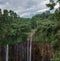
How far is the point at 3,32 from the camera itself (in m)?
19.7

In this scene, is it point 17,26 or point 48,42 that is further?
point 17,26

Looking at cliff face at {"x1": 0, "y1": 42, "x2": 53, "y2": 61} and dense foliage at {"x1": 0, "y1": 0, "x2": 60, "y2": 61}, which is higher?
dense foliage at {"x1": 0, "y1": 0, "x2": 60, "y2": 61}

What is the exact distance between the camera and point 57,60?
9336 millimetres

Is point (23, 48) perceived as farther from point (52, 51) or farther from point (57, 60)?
point (57, 60)

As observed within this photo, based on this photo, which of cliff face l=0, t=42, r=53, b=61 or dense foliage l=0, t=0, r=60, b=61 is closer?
cliff face l=0, t=42, r=53, b=61

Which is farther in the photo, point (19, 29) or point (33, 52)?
point (19, 29)

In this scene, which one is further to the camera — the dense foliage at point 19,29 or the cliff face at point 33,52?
the dense foliage at point 19,29

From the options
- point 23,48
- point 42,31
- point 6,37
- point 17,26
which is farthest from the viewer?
point 17,26

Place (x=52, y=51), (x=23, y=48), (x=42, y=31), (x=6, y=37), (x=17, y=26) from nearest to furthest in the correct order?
1. (x=52, y=51)
2. (x=42, y=31)
3. (x=23, y=48)
4. (x=6, y=37)
5. (x=17, y=26)

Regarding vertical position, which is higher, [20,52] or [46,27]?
[46,27]

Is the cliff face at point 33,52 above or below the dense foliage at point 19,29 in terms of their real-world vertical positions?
below

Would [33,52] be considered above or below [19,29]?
below

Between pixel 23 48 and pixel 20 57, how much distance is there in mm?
439

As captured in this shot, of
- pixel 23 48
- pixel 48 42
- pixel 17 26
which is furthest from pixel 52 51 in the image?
pixel 17 26
